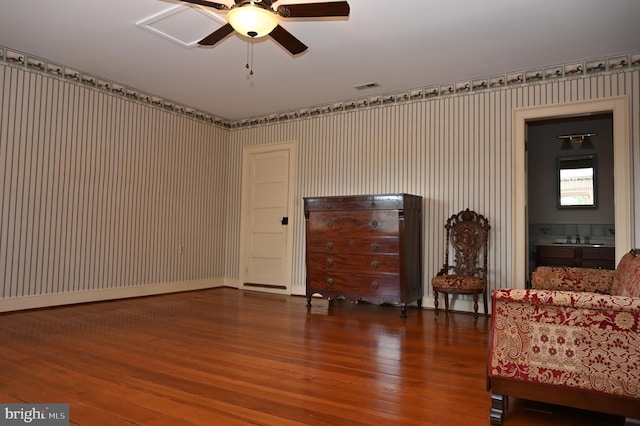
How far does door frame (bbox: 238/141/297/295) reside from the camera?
609 cm

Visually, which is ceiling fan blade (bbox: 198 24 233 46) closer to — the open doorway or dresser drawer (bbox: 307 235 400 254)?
dresser drawer (bbox: 307 235 400 254)

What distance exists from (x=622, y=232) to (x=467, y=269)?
1.47 m

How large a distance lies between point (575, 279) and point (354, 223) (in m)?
2.28

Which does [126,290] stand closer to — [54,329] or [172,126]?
[54,329]

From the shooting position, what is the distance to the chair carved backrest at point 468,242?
4.57 m

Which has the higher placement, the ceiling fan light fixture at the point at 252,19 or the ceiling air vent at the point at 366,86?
the ceiling air vent at the point at 366,86

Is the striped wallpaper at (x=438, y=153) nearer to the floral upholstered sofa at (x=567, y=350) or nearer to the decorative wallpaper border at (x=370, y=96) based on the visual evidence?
the decorative wallpaper border at (x=370, y=96)

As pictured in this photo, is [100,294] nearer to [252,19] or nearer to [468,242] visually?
[252,19]

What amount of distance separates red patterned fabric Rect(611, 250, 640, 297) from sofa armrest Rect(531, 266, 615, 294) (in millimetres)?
145

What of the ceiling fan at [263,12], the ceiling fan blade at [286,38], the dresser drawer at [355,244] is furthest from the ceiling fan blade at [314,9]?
the dresser drawer at [355,244]

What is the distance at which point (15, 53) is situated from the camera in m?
4.35

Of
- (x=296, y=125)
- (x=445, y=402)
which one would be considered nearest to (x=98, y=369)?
(x=445, y=402)

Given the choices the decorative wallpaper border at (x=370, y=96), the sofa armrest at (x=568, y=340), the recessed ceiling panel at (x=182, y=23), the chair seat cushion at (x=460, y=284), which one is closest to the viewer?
the sofa armrest at (x=568, y=340)

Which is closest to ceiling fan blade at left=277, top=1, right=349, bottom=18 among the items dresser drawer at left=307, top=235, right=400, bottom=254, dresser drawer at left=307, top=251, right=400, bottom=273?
dresser drawer at left=307, top=235, right=400, bottom=254
